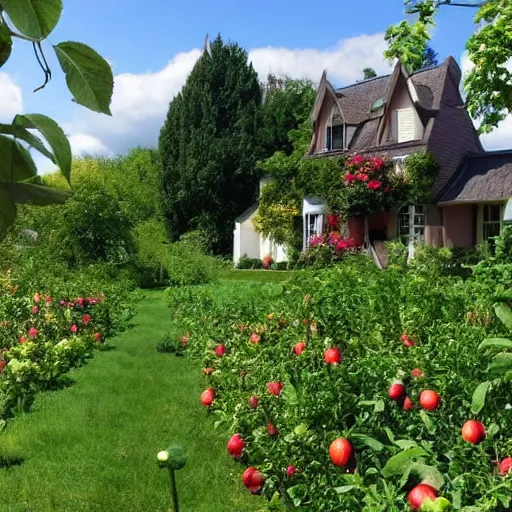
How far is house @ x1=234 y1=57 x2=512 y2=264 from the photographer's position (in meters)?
21.2

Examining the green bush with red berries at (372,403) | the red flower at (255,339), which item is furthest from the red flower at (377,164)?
the red flower at (255,339)

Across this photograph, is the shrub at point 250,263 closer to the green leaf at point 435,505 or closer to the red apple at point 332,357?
the red apple at point 332,357

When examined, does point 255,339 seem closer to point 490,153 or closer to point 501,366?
point 501,366

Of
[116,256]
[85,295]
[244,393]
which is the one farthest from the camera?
[116,256]

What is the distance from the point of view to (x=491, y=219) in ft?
70.8

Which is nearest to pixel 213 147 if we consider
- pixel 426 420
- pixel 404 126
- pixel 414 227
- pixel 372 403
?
pixel 404 126

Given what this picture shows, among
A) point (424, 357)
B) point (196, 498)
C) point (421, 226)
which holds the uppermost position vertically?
point (421, 226)

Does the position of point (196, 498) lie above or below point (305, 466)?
below

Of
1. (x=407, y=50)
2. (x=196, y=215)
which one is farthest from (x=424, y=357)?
(x=196, y=215)

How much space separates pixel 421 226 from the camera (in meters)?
21.6

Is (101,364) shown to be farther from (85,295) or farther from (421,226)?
(421,226)

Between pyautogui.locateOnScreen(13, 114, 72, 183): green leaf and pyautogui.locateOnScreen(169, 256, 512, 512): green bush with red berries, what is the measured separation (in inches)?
60.9

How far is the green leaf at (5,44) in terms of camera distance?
19.4 inches

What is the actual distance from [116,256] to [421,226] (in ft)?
35.0
